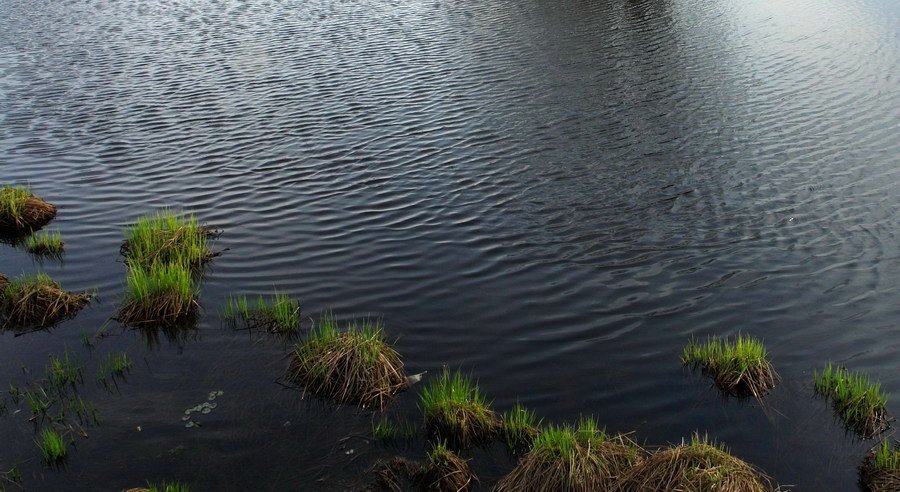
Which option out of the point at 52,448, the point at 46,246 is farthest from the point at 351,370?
the point at 46,246

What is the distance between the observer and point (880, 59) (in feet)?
A: 93.8

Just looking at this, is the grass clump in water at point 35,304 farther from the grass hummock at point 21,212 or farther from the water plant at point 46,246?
the grass hummock at point 21,212

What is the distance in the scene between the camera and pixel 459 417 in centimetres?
944

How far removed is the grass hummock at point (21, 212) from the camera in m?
16.2

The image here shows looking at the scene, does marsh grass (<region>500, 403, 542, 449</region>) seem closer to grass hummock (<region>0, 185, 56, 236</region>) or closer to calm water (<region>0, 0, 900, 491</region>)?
calm water (<region>0, 0, 900, 491</region>)

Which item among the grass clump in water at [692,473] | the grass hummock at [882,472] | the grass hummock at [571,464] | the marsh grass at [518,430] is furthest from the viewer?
the marsh grass at [518,430]

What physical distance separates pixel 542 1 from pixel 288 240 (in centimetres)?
3313

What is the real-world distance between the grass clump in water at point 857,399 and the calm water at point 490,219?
0.26m

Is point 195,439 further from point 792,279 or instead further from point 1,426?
point 792,279

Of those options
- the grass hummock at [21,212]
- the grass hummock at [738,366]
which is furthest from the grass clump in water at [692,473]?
the grass hummock at [21,212]

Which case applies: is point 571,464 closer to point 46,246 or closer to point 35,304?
point 35,304

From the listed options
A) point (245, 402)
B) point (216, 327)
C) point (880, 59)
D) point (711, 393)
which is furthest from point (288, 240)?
point (880, 59)

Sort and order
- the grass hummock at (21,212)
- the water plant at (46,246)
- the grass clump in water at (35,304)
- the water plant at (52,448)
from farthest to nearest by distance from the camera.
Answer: the grass hummock at (21,212)
the water plant at (46,246)
the grass clump in water at (35,304)
the water plant at (52,448)

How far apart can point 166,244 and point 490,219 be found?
261 inches
